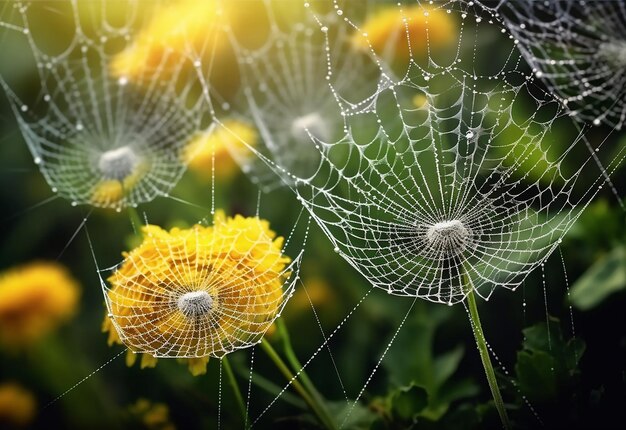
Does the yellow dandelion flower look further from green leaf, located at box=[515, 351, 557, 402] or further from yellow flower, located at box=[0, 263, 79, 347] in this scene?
green leaf, located at box=[515, 351, 557, 402]

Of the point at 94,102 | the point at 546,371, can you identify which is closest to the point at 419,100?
the point at 546,371

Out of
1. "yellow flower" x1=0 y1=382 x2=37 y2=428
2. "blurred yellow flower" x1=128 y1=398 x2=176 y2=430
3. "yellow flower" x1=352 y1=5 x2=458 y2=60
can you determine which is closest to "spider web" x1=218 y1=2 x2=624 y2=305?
"yellow flower" x1=352 y1=5 x2=458 y2=60

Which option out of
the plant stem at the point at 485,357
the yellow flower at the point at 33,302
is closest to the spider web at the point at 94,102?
the yellow flower at the point at 33,302

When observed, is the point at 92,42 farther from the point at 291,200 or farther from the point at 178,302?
the point at 178,302

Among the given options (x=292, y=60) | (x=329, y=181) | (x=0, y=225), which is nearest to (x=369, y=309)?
(x=329, y=181)

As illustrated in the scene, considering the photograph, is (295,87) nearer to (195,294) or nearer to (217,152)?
(217,152)

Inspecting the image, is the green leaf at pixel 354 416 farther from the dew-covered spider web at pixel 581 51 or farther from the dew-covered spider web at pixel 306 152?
the dew-covered spider web at pixel 581 51
